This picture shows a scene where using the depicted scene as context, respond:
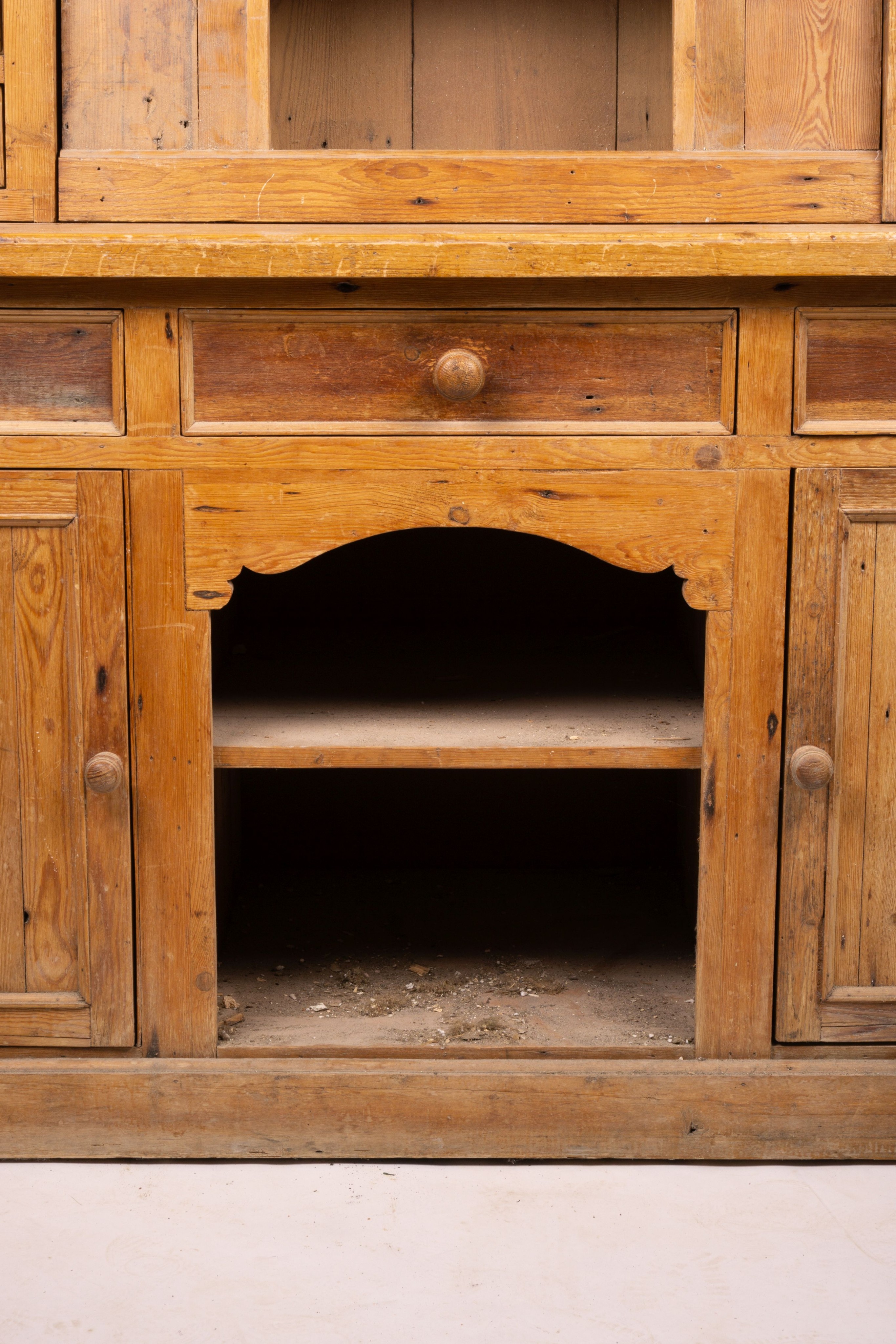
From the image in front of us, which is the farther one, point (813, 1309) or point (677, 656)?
point (677, 656)

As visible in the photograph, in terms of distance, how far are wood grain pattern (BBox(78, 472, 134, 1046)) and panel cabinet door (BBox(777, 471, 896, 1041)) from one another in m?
0.89

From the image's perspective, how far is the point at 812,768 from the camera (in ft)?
4.80

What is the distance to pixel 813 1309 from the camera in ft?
4.06

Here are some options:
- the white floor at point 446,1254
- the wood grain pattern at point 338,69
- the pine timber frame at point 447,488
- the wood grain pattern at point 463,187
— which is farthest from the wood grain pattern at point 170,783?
the wood grain pattern at point 338,69

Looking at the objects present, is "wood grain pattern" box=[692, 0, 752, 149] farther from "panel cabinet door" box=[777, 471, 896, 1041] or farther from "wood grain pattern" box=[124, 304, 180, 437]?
"wood grain pattern" box=[124, 304, 180, 437]

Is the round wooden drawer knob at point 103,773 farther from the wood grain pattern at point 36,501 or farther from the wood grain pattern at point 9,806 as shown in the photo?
the wood grain pattern at point 36,501

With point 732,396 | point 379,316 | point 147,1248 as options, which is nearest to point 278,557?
point 379,316

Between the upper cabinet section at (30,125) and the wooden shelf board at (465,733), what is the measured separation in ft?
2.45

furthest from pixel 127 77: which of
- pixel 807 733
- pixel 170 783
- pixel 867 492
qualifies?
pixel 807 733

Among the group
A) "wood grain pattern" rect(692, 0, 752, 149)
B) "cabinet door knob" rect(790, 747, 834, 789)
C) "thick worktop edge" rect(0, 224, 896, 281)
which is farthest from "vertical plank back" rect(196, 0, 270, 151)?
"cabinet door knob" rect(790, 747, 834, 789)

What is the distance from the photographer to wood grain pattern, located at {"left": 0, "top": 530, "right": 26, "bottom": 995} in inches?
58.1

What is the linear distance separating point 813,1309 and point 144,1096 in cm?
88

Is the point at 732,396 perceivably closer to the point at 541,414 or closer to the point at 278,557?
the point at 541,414

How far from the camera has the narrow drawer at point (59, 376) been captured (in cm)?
145
